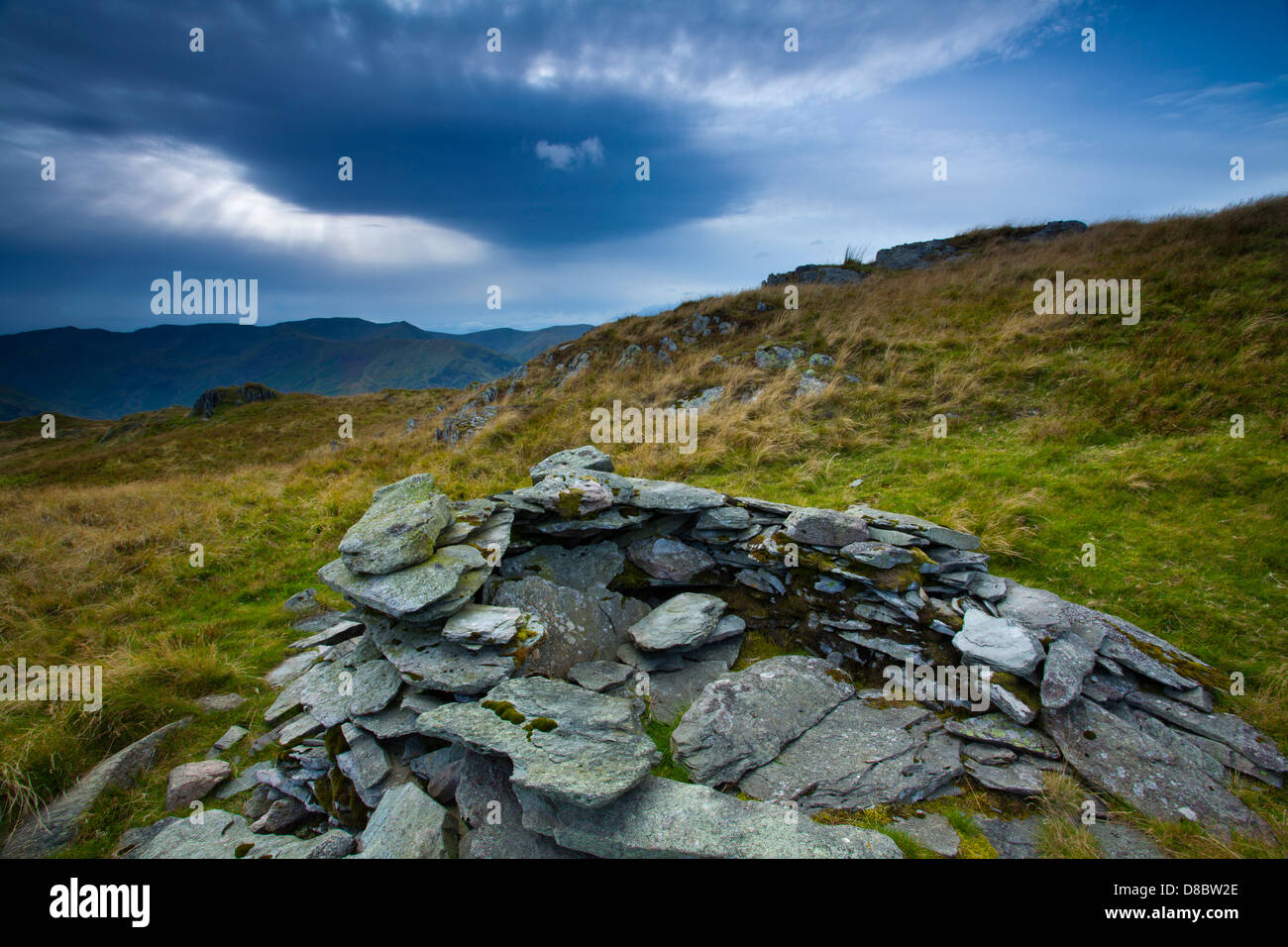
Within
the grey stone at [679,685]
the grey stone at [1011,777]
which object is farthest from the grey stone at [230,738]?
the grey stone at [1011,777]

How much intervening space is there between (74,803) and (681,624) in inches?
258

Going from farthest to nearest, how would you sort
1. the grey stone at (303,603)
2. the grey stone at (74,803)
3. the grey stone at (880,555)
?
the grey stone at (303,603)
the grey stone at (880,555)
the grey stone at (74,803)

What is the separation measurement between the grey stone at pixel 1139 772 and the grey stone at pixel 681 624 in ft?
11.6

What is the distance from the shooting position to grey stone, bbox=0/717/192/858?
15.2 ft

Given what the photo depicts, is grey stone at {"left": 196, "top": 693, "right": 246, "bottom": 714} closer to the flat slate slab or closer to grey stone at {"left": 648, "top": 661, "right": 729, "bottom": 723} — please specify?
the flat slate slab

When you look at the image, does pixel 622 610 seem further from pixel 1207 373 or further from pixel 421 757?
pixel 1207 373

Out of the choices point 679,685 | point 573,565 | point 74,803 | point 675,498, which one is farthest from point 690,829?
point 74,803

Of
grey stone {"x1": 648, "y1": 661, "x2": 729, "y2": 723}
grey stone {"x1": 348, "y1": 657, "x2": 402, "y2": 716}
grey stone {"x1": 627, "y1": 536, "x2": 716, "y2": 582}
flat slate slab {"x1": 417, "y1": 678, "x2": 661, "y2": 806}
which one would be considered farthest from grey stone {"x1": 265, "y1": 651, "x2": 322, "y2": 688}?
grey stone {"x1": 648, "y1": 661, "x2": 729, "y2": 723}

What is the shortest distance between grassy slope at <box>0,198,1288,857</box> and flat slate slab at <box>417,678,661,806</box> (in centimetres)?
371

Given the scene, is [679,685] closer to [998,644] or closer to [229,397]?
[998,644]

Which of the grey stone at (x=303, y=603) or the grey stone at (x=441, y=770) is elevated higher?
the grey stone at (x=303, y=603)

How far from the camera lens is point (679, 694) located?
5.93 metres

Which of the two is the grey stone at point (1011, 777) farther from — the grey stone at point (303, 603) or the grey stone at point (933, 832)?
the grey stone at point (303, 603)

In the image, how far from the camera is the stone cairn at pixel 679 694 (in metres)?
4.17
